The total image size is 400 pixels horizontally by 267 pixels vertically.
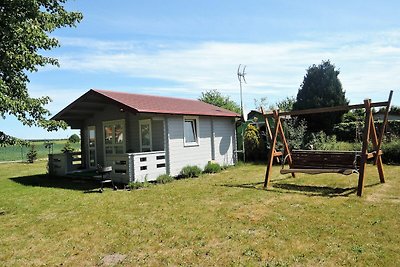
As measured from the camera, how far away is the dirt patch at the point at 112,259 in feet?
14.9

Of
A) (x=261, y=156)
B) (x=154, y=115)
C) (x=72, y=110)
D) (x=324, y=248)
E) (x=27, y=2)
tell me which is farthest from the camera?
(x=261, y=156)

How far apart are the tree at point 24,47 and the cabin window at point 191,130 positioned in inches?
247

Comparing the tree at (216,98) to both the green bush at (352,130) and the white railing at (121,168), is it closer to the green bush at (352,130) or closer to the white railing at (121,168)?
the green bush at (352,130)

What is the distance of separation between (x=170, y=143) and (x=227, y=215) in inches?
249

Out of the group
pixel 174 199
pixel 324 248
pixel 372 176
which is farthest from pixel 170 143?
pixel 324 248

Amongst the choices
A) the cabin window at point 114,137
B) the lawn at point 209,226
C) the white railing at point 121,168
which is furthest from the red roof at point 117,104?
the lawn at point 209,226

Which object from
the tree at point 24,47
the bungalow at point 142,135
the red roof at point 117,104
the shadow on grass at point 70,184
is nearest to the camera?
the tree at point 24,47

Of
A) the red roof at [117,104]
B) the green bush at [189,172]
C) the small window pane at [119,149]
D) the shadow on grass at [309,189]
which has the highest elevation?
the red roof at [117,104]

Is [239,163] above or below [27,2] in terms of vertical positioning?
below

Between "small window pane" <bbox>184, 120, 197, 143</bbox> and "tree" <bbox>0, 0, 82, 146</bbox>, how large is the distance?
252 inches

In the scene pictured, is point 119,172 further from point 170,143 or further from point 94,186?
point 170,143

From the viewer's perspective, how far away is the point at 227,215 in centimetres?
674

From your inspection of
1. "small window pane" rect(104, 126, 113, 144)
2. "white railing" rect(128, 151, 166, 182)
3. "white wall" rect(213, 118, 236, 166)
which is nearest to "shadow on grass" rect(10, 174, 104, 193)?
"white railing" rect(128, 151, 166, 182)

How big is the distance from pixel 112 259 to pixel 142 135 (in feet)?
29.4
